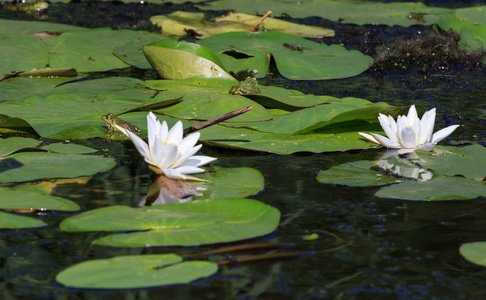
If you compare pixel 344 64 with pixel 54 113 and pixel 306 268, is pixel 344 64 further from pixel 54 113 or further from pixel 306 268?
pixel 306 268

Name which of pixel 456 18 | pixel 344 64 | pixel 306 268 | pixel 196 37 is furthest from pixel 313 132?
pixel 456 18

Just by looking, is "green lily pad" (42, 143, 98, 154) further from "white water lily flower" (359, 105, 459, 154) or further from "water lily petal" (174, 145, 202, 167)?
"white water lily flower" (359, 105, 459, 154)

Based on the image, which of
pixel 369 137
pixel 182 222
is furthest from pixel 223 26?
pixel 182 222

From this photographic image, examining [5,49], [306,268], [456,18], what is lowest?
[306,268]

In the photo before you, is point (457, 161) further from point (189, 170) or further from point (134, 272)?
point (134, 272)

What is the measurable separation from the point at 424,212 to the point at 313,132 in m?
1.03

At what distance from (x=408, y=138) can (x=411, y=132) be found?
0.17 feet

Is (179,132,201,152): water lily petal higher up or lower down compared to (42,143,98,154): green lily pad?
higher up

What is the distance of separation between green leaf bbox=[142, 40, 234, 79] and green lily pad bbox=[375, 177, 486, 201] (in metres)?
1.94

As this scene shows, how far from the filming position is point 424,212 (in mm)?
2240

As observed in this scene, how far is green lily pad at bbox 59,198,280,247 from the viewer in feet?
6.20

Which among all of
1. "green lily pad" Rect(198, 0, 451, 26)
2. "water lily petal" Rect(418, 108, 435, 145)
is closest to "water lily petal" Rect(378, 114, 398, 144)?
"water lily petal" Rect(418, 108, 435, 145)

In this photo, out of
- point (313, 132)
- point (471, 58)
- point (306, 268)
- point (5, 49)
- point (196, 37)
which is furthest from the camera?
point (196, 37)

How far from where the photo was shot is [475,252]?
1870mm
